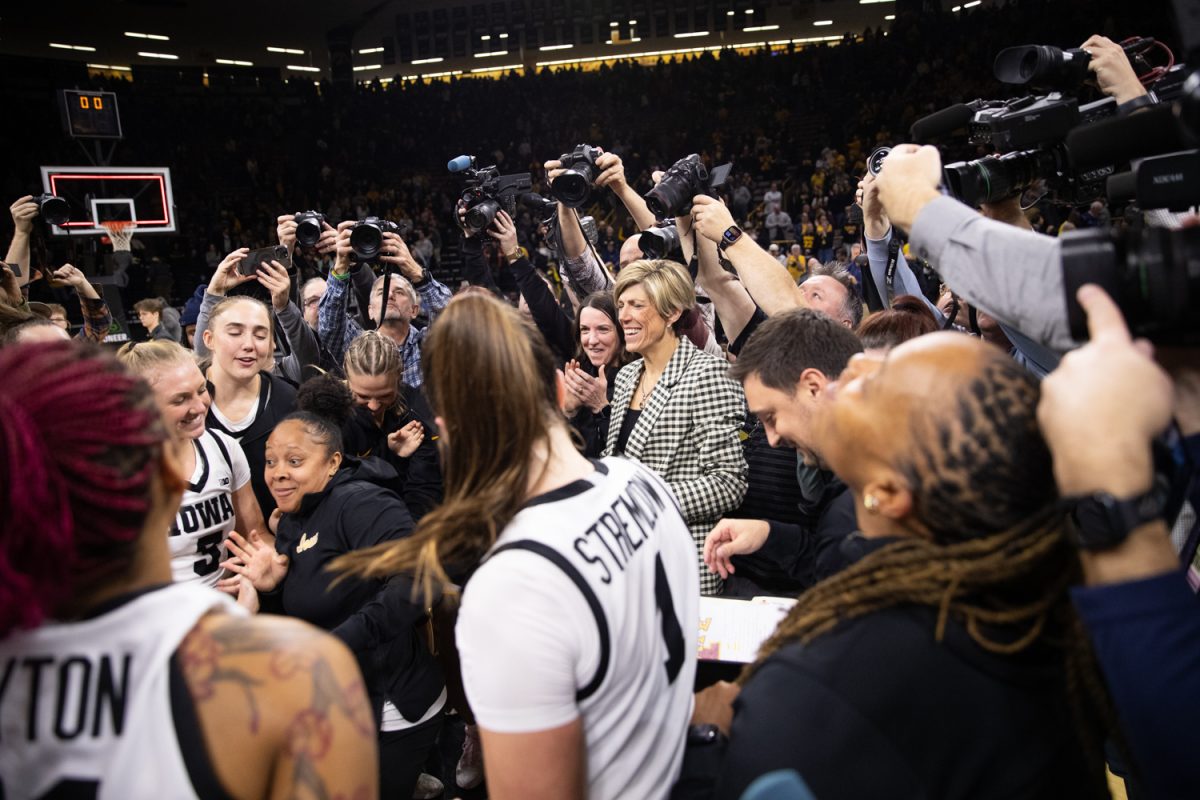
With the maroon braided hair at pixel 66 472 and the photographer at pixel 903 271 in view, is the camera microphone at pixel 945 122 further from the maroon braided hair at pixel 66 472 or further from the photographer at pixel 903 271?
the maroon braided hair at pixel 66 472

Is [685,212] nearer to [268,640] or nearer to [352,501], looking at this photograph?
[352,501]

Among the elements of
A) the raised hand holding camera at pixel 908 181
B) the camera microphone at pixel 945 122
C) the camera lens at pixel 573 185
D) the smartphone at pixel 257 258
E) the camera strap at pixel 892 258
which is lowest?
the camera strap at pixel 892 258

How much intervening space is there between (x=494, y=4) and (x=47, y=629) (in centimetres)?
2324

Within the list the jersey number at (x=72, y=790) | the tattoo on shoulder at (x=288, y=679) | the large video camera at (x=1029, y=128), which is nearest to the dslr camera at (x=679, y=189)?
the large video camera at (x=1029, y=128)

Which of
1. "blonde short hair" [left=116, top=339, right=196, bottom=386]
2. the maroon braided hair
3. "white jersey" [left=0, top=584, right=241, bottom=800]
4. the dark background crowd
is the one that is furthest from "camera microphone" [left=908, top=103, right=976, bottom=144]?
the dark background crowd

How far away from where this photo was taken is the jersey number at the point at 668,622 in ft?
4.35

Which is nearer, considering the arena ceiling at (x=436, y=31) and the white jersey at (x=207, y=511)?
the white jersey at (x=207, y=511)

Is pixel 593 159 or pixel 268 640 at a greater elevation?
pixel 593 159

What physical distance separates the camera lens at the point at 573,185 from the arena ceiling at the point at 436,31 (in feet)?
62.4

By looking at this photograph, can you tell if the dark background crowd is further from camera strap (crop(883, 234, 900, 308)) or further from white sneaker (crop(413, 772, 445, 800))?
white sneaker (crop(413, 772, 445, 800))

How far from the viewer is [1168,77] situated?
6.25 feet

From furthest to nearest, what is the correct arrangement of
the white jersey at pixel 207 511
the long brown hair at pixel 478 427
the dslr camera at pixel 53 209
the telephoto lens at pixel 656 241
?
the dslr camera at pixel 53 209 → the telephoto lens at pixel 656 241 → the white jersey at pixel 207 511 → the long brown hair at pixel 478 427

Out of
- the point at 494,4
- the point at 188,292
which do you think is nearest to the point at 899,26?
the point at 494,4

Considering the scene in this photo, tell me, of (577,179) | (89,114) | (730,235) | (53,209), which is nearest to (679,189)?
(730,235)
